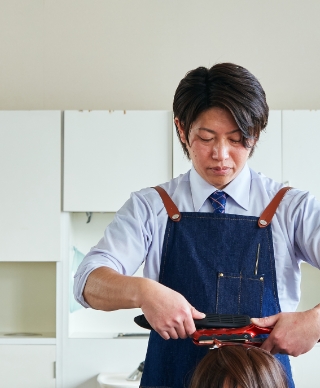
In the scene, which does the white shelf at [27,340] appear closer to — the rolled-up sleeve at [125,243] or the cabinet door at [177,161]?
the cabinet door at [177,161]

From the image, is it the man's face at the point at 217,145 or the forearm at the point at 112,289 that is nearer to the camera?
the forearm at the point at 112,289

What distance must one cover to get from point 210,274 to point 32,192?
2.14 meters

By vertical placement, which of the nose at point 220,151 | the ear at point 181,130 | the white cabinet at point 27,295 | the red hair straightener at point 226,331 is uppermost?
the ear at point 181,130

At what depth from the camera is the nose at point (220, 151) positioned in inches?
64.1

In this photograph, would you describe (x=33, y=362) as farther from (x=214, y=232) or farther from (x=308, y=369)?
(x=214, y=232)

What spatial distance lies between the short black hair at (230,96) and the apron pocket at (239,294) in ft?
1.04

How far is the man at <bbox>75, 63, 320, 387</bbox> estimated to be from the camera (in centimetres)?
163

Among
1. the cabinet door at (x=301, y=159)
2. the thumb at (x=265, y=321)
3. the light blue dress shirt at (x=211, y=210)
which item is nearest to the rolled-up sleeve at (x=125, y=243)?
the light blue dress shirt at (x=211, y=210)

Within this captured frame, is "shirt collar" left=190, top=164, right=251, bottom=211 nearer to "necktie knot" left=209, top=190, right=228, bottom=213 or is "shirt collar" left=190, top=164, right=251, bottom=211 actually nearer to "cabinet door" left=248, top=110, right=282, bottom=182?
"necktie knot" left=209, top=190, right=228, bottom=213

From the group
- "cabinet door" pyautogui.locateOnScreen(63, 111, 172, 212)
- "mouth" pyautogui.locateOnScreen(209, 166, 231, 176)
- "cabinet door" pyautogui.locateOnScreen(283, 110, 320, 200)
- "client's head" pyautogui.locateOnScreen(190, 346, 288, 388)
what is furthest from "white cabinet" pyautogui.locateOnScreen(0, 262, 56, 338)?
"client's head" pyautogui.locateOnScreen(190, 346, 288, 388)

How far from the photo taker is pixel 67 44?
4191 mm

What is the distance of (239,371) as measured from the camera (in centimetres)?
121

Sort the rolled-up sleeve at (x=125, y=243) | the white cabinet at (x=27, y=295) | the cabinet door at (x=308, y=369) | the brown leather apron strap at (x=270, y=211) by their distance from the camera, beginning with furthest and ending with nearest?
the white cabinet at (x=27, y=295), the cabinet door at (x=308, y=369), the brown leather apron strap at (x=270, y=211), the rolled-up sleeve at (x=125, y=243)

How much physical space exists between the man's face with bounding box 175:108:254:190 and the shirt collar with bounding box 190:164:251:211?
0.14 feet
